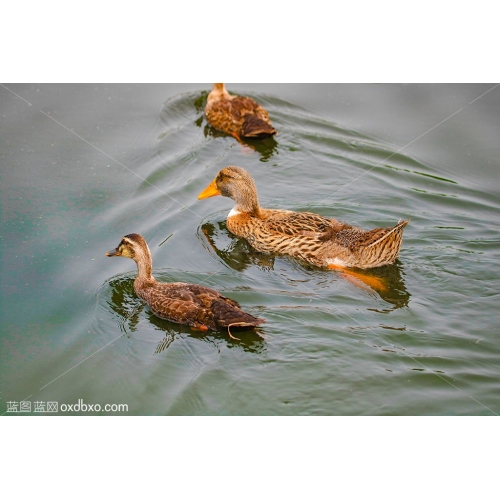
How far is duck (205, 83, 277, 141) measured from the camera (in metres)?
11.3

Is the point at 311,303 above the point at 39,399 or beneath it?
above

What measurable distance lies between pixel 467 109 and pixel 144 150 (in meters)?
4.98

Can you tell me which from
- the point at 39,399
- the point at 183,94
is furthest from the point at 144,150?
the point at 39,399

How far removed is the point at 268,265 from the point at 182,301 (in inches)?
65.7

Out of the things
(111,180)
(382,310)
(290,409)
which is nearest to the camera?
(290,409)

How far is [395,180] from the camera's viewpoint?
10.2 metres

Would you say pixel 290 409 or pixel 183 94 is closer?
pixel 290 409

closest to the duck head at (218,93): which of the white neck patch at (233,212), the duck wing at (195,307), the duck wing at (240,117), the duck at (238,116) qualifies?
the duck at (238,116)

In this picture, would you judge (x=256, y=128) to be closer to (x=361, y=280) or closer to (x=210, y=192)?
(x=210, y=192)

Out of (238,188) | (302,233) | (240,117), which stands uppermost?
(240,117)

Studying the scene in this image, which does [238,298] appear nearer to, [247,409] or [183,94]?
[247,409]

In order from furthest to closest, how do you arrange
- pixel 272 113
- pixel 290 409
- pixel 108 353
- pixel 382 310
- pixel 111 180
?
pixel 272 113, pixel 111 180, pixel 382 310, pixel 108 353, pixel 290 409

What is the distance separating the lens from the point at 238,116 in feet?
38.1

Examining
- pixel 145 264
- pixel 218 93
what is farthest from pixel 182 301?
pixel 218 93
